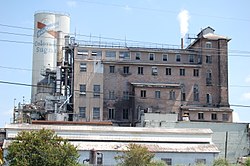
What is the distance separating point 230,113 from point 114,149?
2953 cm

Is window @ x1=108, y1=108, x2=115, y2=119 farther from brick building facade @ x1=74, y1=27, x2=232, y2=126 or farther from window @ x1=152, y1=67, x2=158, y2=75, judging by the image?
window @ x1=152, y1=67, x2=158, y2=75

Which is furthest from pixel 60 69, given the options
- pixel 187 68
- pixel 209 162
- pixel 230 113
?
pixel 209 162

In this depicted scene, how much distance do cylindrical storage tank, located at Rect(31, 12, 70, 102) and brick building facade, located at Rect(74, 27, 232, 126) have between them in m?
11.0

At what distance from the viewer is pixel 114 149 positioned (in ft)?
167

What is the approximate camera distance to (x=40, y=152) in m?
38.3

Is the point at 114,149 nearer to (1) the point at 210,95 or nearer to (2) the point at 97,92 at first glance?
(2) the point at 97,92

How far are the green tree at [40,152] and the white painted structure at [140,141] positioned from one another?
11.3 meters

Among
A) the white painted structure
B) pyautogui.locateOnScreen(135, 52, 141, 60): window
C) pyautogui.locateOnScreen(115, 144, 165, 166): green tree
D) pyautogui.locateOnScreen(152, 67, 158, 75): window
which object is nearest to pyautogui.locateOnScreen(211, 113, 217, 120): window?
pyautogui.locateOnScreen(152, 67, 158, 75): window

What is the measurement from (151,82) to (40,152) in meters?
39.3

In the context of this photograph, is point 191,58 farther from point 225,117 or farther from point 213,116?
point 225,117

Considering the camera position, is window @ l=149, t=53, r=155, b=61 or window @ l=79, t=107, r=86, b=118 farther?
window @ l=149, t=53, r=155, b=61

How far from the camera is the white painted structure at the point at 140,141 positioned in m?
51.3

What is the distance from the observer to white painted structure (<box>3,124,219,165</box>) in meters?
51.3

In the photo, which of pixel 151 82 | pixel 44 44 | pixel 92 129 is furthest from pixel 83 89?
pixel 92 129
